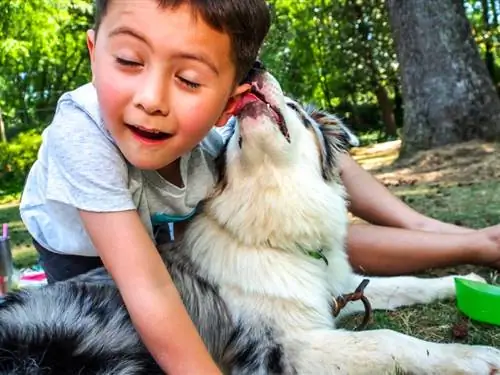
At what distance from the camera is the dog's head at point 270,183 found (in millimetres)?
2693

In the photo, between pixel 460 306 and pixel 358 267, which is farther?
pixel 358 267

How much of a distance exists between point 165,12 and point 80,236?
1286mm

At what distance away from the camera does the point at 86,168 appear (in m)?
2.28

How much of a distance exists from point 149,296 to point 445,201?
4546 mm

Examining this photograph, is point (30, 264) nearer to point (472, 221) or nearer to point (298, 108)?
point (298, 108)

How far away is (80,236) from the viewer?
9.23ft

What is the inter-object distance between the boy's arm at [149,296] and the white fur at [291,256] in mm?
505

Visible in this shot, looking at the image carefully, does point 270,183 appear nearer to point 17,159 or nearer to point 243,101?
point 243,101

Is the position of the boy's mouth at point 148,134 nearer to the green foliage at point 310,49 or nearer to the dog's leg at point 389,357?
the dog's leg at point 389,357

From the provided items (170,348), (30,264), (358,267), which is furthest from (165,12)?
(30,264)

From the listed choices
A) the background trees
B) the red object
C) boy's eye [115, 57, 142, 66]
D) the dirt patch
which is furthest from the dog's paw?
the dirt patch

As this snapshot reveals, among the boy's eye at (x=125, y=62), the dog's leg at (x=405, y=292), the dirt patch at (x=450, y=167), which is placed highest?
the boy's eye at (x=125, y=62)

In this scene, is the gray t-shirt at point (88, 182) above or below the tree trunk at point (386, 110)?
above

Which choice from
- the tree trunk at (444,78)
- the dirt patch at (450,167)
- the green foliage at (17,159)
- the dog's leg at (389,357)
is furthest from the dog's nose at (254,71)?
the green foliage at (17,159)
